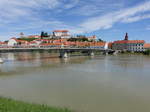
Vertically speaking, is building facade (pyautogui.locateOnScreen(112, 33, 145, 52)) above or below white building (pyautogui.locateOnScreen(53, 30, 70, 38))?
below

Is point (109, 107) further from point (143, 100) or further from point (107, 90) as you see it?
point (107, 90)

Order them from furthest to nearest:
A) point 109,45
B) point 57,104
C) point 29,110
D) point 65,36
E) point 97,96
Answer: point 65,36 < point 109,45 < point 97,96 < point 57,104 < point 29,110

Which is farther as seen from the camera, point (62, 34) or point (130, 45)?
point (62, 34)

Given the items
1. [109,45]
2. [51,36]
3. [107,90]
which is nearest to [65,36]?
[51,36]

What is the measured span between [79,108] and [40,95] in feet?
12.1

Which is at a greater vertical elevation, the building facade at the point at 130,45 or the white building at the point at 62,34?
the white building at the point at 62,34

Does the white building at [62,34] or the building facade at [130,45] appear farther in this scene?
the white building at [62,34]

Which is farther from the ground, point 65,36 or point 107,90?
point 65,36

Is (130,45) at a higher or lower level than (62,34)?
lower

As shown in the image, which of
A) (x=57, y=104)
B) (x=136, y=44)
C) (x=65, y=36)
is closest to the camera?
(x=57, y=104)

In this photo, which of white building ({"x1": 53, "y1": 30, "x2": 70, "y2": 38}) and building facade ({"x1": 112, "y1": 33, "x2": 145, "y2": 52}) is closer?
building facade ({"x1": 112, "y1": 33, "x2": 145, "y2": 52})

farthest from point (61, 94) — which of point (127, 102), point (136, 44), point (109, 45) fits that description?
point (109, 45)

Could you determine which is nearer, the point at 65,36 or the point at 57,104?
the point at 57,104

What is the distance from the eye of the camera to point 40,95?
11258 mm
